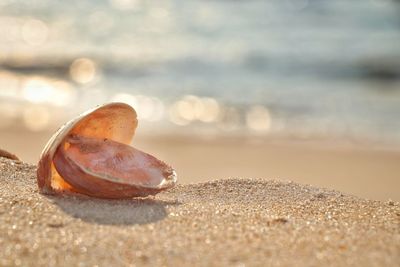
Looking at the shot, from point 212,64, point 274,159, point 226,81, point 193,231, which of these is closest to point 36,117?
point 274,159

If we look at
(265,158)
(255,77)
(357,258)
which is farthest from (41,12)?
(357,258)

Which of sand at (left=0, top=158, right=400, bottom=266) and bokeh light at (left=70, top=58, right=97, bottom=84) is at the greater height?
sand at (left=0, top=158, right=400, bottom=266)

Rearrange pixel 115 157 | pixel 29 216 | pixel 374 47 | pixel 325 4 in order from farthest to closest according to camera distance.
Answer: pixel 325 4 → pixel 374 47 → pixel 115 157 → pixel 29 216

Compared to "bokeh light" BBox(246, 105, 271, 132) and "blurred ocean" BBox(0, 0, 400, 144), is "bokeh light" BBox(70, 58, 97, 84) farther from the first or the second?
"bokeh light" BBox(246, 105, 271, 132)

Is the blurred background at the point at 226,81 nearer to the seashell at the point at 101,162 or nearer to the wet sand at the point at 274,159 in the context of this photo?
the wet sand at the point at 274,159

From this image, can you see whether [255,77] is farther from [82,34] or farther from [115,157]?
[115,157]

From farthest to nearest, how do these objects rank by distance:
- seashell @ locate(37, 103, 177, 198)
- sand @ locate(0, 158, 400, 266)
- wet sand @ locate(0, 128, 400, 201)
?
1. wet sand @ locate(0, 128, 400, 201)
2. seashell @ locate(37, 103, 177, 198)
3. sand @ locate(0, 158, 400, 266)

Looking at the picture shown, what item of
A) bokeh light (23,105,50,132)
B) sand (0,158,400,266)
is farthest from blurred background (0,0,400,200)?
sand (0,158,400,266)
